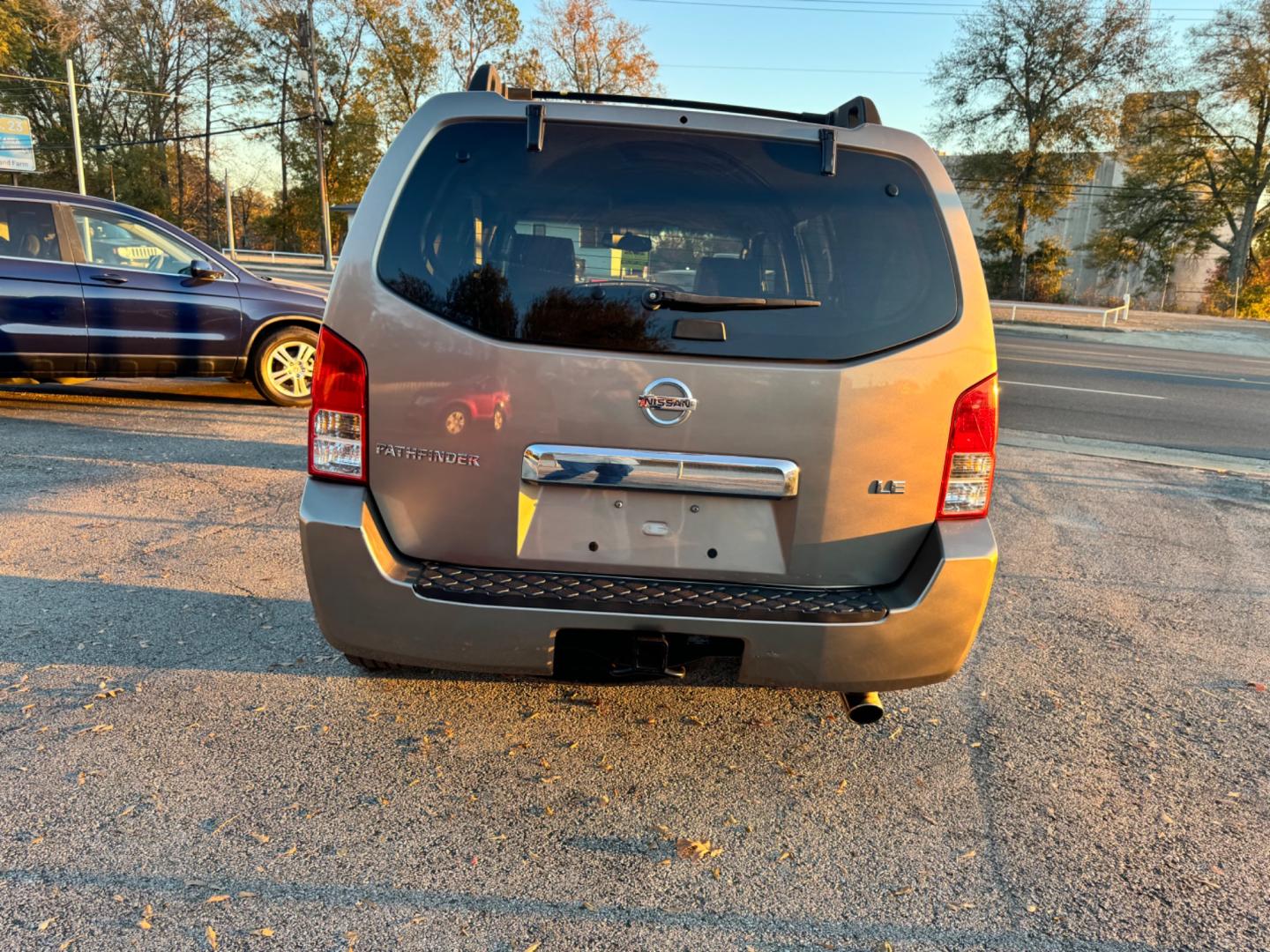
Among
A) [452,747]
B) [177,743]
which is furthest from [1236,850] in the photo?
[177,743]

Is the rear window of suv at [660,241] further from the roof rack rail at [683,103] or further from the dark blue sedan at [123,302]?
the dark blue sedan at [123,302]

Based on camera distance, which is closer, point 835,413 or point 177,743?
point 835,413

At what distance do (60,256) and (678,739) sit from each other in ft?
23.2

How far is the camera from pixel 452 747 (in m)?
3.04

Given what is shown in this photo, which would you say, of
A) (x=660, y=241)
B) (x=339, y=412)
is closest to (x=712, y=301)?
(x=660, y=241)

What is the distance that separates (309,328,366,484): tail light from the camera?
263cm

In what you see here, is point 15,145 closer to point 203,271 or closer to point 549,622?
point 203,271

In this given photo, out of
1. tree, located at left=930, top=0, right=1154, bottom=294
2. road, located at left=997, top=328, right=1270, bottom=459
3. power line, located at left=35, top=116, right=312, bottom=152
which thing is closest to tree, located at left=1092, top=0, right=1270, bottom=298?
tree, located at left=930, top=0, right=1154, bottom=294

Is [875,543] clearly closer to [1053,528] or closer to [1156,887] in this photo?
[1156,887]

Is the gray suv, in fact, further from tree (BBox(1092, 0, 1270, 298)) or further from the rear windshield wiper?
tree (BBox(1092, 0, 1270, 298))

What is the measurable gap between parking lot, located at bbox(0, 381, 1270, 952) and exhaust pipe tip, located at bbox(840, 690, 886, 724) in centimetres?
25

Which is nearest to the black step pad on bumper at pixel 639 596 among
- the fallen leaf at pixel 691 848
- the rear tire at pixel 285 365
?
the fallen leaf at pixel 691 848

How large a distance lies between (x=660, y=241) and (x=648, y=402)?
508 mm

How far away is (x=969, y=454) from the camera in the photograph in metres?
2.71
